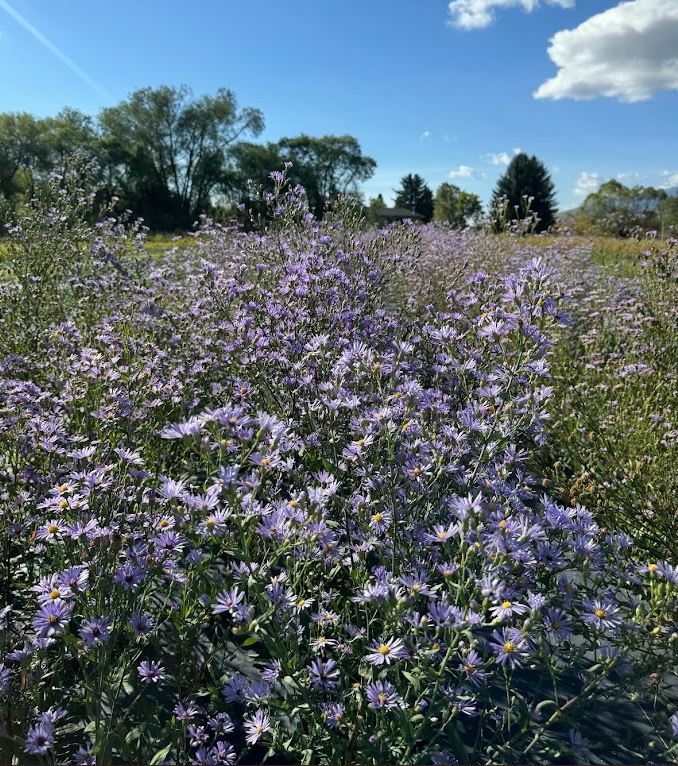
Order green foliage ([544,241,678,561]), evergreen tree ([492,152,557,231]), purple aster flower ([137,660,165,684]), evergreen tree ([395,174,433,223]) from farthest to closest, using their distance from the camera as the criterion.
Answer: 1. evergreen tree ([395,174,433,223])
2. evergreen tree ([492,152,557,231])
3. green foliage ([544,241,678,561])
4. purple aster flower ([137,660,165,684])

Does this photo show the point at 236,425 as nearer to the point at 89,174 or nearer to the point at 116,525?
the point at 116,525

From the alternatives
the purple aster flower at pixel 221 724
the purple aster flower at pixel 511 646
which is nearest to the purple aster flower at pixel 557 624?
the purple aster flower at pixel 511 646

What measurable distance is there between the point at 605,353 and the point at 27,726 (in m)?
4.94

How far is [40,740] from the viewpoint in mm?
1568

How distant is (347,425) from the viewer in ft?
9.95

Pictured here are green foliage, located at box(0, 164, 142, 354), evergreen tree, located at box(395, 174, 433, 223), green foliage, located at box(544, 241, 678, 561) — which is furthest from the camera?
evergreen tree, located at box(395, 174, 433, 223)

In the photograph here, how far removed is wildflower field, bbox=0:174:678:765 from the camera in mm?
1697

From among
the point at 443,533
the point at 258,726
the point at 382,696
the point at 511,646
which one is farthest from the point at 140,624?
the point at 511,646

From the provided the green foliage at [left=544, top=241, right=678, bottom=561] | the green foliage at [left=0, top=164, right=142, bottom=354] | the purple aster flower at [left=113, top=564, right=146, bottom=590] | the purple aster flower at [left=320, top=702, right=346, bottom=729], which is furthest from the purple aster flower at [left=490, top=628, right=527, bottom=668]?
the green foliage at [left=0, top=164, right=142, bottom=354]

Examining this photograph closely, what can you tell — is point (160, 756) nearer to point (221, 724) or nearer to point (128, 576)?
point (221, 724)

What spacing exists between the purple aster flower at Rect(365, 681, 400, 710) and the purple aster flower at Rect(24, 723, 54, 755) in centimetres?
87

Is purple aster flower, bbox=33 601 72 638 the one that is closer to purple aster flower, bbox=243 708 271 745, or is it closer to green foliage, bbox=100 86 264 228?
purple aster flower, bbox=243 708 271 745

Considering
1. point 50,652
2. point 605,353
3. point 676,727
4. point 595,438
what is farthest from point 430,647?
point 605,353

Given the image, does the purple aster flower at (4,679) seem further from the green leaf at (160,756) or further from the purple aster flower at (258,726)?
the purple aster flower at (258,726)
